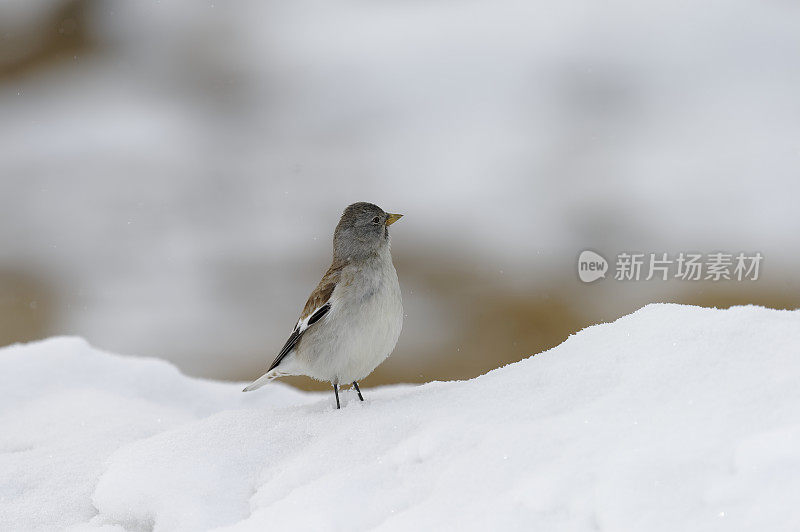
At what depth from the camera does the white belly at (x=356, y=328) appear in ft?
12.4

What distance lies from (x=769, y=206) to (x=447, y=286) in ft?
16.4

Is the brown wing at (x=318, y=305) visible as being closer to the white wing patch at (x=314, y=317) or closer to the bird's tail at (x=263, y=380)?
the white wing patch at (x=314, y=317)

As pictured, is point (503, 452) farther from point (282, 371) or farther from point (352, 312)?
point (282, 371)

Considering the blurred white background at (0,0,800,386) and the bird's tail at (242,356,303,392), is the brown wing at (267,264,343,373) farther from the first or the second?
the blurred white background at (0,0,800,386)

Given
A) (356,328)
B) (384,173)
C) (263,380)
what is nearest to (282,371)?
(263,380)

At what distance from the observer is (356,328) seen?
3.77 m

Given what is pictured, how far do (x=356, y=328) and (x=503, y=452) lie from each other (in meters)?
1.55

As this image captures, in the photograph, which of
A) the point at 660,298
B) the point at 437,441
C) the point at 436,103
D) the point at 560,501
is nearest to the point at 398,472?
the point at 437,441

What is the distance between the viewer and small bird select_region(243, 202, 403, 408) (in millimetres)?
3781

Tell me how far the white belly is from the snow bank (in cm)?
20

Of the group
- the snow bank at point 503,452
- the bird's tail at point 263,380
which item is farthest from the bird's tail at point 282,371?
the snow bank at point 503,452

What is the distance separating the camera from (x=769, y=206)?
11000 mm

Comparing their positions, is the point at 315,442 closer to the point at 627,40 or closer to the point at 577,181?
the point at 577,181

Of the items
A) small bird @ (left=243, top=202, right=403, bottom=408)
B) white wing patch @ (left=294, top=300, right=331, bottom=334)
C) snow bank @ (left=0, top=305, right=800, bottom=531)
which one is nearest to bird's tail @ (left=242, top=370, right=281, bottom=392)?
small bird @ (left=243, top=202, right=403, bottom=408)
